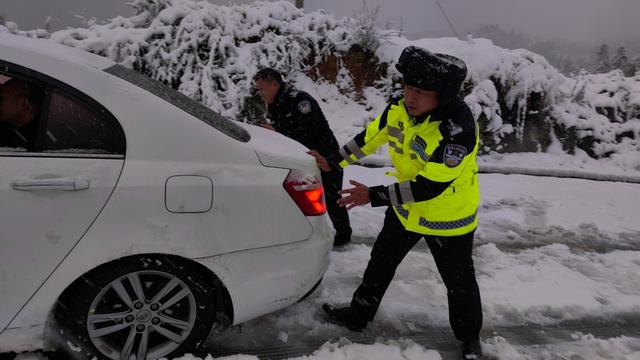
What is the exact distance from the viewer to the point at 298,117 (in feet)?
12.0

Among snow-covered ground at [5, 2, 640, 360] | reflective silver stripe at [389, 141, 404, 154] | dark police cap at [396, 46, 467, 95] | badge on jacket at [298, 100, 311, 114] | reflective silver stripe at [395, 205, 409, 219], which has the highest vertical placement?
dark police cap at [396, 46, 467, 95]

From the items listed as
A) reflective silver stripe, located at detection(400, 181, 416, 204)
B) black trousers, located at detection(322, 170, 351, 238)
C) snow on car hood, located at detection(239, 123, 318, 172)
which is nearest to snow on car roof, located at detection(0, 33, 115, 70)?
snow on car hood, located at detection(239, 123, 318, 172)

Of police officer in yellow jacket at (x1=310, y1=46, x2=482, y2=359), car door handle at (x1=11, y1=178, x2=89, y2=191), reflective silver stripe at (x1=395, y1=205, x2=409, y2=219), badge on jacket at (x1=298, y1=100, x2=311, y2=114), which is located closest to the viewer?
car door handle at (x1=11, y1=178, x2=89, y2=191)

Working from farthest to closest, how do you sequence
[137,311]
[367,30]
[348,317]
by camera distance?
[367,30]
[348,317]
[137,311]

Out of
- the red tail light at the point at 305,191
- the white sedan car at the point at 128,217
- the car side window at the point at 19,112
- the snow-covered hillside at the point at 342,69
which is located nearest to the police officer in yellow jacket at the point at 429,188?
the red tail light at the point at 305,191

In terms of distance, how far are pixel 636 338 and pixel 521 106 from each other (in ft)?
18.7

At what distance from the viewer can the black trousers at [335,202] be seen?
3836 millimetres

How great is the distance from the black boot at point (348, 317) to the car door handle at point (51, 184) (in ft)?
5.36

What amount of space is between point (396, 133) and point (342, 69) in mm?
6311

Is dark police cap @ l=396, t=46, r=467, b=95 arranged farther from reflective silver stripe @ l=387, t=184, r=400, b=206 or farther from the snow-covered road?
the snow-covered road

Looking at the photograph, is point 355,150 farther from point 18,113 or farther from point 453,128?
point 18,113

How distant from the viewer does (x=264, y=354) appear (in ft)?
8.11

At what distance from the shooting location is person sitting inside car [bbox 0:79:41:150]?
6.25 ft

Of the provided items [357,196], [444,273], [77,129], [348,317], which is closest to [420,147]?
[357,196]
